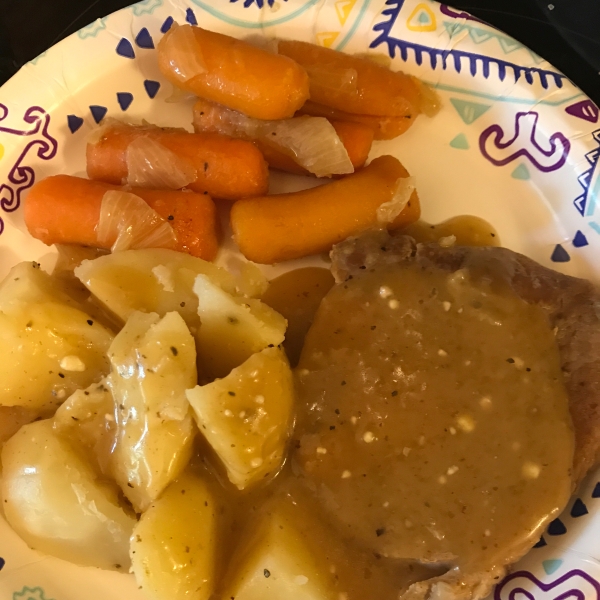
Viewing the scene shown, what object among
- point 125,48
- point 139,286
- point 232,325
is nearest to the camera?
point 232,325

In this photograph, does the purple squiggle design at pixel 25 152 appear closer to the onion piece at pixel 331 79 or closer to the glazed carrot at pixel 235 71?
the glazed carrot at pixel 235 71

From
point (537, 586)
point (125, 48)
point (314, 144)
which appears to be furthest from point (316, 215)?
point (537, 586)

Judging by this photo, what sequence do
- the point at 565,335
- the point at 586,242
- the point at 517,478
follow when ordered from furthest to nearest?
the point at 586,242
the point at 565,335
the point at 517,478

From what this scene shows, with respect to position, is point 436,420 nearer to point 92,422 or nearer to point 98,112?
point 92,422

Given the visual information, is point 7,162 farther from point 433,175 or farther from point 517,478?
point 517,478

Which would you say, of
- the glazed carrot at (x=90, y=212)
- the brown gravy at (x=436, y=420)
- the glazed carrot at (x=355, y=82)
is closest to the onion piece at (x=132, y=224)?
the glazed carrot at (x=90, y=212)

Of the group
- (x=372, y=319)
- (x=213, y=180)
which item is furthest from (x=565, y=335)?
(x=213, y=180)

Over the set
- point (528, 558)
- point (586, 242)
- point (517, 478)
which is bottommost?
point (528, 558)

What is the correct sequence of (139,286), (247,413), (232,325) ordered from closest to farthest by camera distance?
(247,413) < (232,325) < (139,286)
